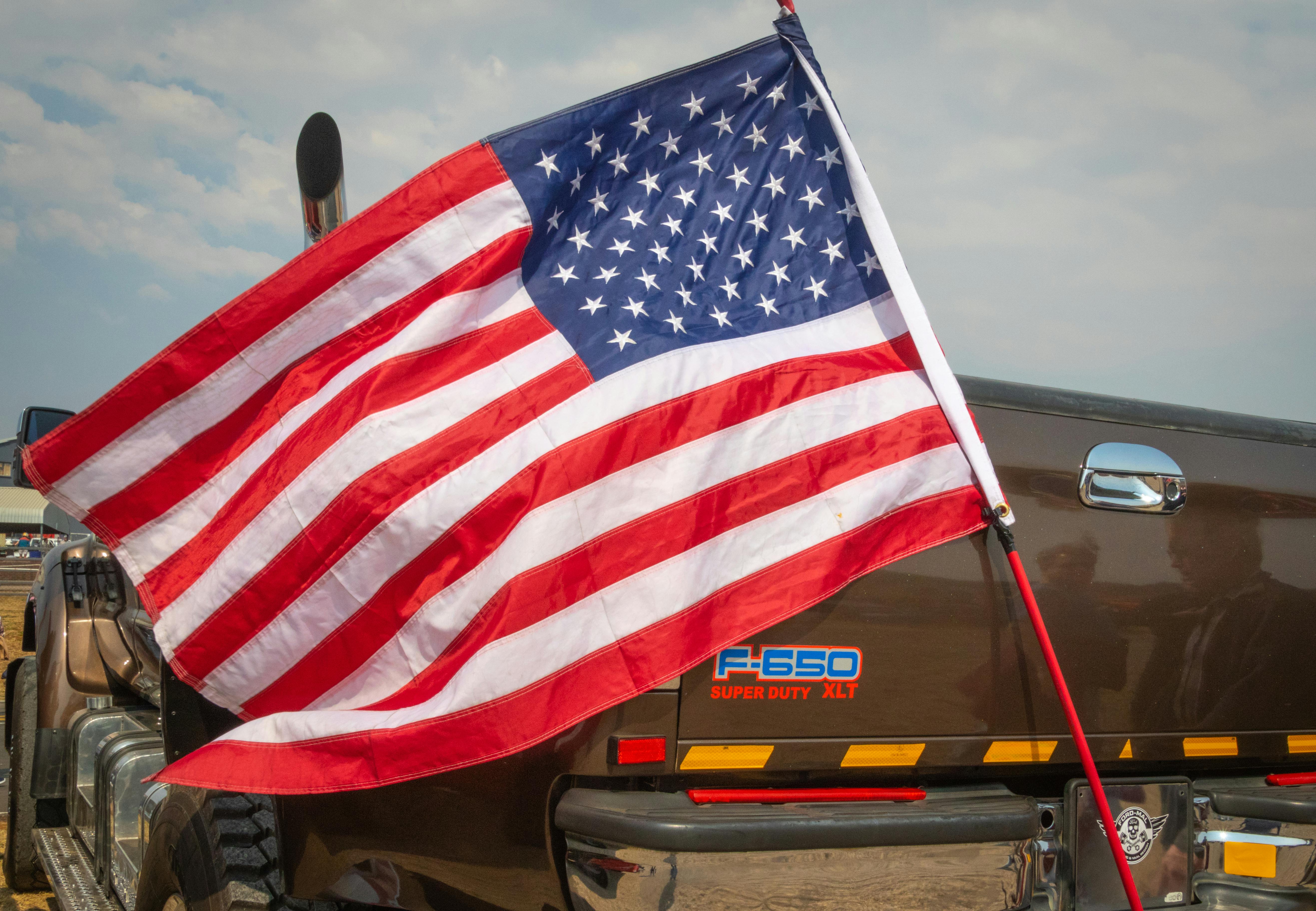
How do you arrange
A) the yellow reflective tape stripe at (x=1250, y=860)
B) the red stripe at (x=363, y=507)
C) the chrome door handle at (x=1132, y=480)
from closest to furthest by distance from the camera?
the red stripe at (x=363, y=507) → the chrome door handle at (x=1132, y=480) → the yellow reflective tape stripe at (x=1250, y=860)

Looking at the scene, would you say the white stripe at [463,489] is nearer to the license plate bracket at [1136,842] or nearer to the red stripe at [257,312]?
the red stripe at [257,312]

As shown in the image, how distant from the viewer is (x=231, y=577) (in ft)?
8.42

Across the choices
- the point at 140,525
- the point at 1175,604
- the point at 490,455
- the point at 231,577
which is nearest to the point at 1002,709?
the point at 1175,604

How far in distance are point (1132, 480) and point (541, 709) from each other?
1729 mm

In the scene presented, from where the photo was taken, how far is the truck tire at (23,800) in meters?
4.98

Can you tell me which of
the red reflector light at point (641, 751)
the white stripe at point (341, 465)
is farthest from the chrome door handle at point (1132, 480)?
the white stripe at point (341, 465)

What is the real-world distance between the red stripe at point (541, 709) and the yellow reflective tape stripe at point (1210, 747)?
1.16m

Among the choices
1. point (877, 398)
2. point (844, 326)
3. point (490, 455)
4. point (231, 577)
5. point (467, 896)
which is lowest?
point (467, 896)

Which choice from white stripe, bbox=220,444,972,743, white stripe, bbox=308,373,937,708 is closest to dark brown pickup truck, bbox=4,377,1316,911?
white stripe, bbox=220,444,972,743

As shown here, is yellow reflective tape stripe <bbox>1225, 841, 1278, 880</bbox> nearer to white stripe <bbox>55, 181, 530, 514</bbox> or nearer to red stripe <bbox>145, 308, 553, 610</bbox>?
red stripe <bbox>145, 308, 553, 610</bbox>

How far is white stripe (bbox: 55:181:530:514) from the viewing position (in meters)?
2.67

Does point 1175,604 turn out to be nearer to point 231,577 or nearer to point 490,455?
point 490,455

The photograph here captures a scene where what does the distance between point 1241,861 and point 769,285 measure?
2115 millimetres

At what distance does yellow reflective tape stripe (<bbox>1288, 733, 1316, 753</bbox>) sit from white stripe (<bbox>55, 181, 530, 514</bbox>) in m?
2.76
